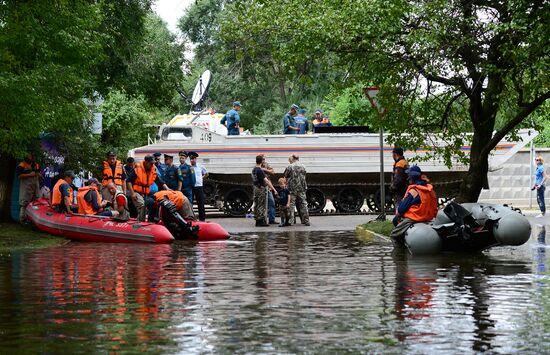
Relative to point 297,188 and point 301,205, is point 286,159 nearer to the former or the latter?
point 297,188

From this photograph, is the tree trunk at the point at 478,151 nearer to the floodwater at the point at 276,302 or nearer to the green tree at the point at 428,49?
the green tree at the point at 428,49

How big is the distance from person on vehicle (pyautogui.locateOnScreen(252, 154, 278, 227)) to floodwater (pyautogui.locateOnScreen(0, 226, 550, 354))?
32.4 feet

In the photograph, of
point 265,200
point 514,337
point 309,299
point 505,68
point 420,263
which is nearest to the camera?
point 514,337

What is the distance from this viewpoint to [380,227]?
25.6 m

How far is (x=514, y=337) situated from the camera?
9.85 m

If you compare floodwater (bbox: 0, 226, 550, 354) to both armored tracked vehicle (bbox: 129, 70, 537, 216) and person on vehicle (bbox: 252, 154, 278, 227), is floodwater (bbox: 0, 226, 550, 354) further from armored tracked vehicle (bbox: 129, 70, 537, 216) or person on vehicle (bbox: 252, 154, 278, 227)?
armored tracked vehicle (bbox: 129, 70, 537, 216)

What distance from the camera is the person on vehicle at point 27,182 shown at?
87.7 feet

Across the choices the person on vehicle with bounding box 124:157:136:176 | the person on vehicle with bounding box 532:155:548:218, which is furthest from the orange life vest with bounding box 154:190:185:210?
the person on vehicle with bounding box 532:155:548:218

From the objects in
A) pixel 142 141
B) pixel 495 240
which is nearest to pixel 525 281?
pixel 495 240

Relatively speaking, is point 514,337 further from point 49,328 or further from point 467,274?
point 467,274

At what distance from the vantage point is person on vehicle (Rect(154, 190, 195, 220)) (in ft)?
79.7

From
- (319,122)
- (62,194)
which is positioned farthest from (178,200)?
(319,122)

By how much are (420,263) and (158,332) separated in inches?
312

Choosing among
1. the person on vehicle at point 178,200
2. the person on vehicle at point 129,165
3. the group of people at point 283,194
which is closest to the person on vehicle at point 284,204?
the group of people at point 283,194
